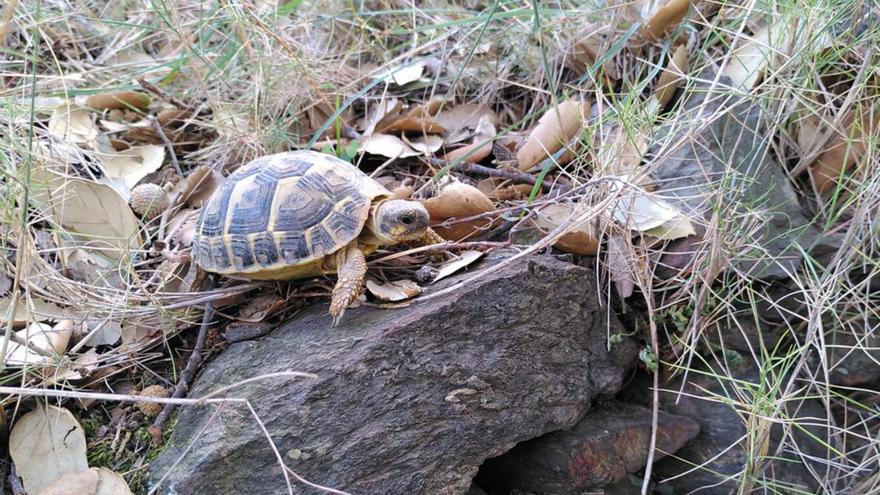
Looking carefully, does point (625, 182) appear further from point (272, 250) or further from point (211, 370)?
point (211, 370)

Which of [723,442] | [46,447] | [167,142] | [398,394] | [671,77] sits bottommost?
[723,442]

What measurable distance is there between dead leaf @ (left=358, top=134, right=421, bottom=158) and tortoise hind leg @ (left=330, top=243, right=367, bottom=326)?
Result: 2.69 ft

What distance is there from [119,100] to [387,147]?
4.47 feet

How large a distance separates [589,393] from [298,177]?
1151mm

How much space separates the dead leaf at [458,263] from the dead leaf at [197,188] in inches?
43.6

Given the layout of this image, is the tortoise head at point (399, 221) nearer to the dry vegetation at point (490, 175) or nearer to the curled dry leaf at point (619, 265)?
the dry vegetation at point (490, 175)

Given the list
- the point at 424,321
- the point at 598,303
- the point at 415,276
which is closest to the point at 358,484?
the point at 424,321

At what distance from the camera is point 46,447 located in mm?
2043

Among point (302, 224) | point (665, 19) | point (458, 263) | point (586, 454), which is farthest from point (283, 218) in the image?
point (665, 19)

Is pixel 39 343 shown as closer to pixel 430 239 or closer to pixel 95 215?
pixel 95 215

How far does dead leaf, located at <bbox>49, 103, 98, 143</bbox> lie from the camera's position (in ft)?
9.37

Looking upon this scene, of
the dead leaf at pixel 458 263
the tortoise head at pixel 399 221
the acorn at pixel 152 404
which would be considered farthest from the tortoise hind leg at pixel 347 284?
the acorn at pixel 152 404

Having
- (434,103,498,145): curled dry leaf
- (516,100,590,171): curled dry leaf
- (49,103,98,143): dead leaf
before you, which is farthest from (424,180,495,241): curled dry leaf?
(49,103,98,143): dead leaf

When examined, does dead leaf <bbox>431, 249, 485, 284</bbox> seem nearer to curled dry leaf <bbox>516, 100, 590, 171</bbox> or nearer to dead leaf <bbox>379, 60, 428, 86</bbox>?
curled dry leaf <bbox>516, 100, 590, 171</bbox>
